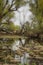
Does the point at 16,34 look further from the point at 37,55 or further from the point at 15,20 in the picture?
the point at 37,55

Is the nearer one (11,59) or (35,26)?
(11,59)

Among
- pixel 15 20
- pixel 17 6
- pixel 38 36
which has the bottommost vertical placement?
pixel 38 36

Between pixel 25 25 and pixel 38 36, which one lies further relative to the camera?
pixel 25 25

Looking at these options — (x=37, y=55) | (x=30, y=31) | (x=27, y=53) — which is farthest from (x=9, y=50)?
(x=30, y=31)

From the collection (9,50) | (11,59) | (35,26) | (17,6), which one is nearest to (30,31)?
(35,26)

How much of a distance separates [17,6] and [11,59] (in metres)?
2.93

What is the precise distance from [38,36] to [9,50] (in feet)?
6.53

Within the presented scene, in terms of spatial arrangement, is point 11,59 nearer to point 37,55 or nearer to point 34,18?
point 37,55

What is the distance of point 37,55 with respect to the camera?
3.40m

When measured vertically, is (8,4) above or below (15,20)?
above

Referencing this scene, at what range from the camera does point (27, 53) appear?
3574 mm

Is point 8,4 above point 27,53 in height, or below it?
above

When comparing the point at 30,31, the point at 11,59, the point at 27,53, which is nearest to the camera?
the point at 11,59

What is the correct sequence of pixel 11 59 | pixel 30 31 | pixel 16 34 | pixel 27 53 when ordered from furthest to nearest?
pixel 30 31
pixel 16 34
pixel 27 53
pixel 11 59
